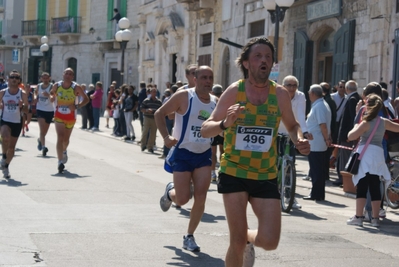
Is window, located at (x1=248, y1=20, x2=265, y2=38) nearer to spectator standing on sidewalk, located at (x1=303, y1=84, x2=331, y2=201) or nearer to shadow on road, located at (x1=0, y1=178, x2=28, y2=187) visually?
spectator standing on sidewalk, located at (x1=303, y1=84, x2=331, y2=201)

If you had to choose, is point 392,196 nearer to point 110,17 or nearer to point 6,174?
point 6,174

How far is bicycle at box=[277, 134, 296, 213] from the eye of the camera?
11.4 m

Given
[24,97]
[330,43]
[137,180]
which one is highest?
[330,43]

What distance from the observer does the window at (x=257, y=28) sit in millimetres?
28069

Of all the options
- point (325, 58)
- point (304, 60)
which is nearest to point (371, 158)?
point (325, 58)

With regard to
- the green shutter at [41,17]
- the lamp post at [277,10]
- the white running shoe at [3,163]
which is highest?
the green shutter at [41,17]

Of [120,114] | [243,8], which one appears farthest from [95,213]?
[243,8]

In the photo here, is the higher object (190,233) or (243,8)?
(243,8)

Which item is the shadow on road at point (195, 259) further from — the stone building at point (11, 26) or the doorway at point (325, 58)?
the stone building at point (11, 26)

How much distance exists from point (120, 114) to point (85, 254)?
20756 millimetres

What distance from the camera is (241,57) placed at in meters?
6.30

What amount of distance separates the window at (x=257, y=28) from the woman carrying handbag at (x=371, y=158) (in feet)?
58.2

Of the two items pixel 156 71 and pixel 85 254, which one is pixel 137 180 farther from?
pixel 156 71

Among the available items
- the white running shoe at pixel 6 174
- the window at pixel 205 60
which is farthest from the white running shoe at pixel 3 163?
the window at pixel 205 60
